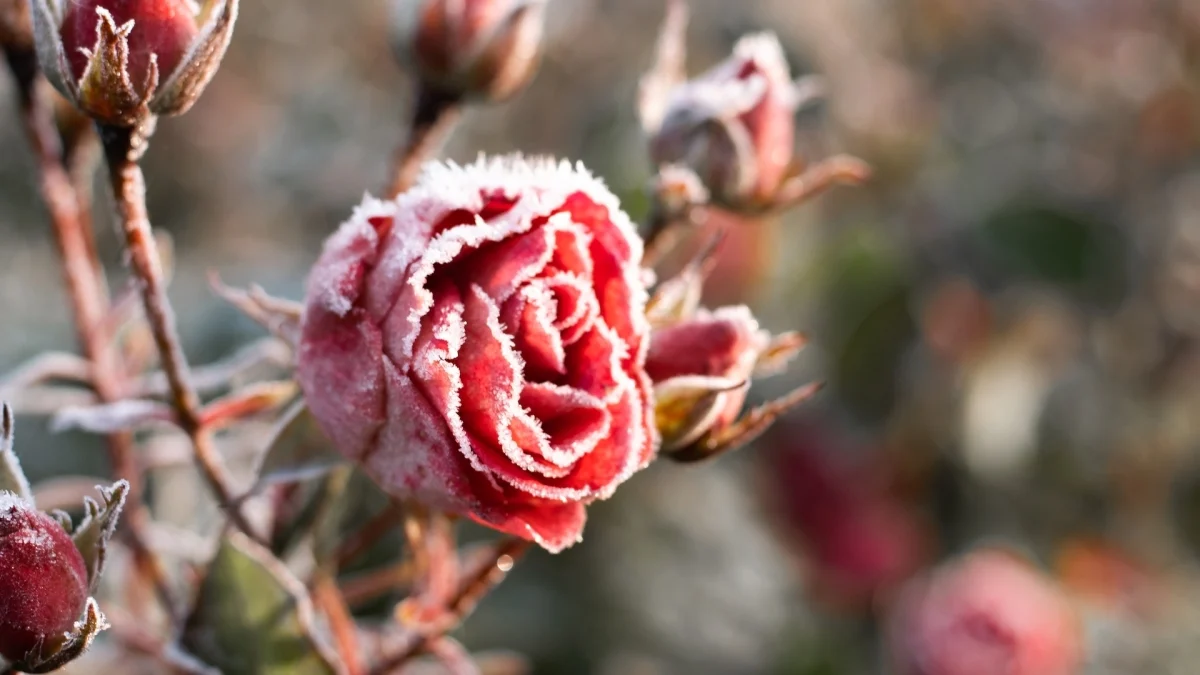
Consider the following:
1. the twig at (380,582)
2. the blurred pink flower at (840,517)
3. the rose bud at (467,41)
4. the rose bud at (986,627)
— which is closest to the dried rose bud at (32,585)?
the twig at (380,582)

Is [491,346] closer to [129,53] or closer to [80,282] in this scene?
[129,53]

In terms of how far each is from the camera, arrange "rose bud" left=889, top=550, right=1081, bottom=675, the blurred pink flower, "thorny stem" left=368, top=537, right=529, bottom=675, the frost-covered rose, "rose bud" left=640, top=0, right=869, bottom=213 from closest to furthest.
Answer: the frost-covered rose, "thorny stem" left=368, top=537, right=529, bottom=675, "rose bud" left=640, top=0, right=869, bottom=213, "rose bud" left=889, top=550, right=1081, bottom=675, the blurred pink flower

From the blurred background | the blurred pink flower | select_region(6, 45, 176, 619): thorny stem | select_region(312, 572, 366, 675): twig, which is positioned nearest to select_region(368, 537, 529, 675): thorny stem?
select_region(312, 572, 366, 675): twig

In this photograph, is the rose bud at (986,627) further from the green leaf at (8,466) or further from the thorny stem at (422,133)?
the green leaf at (8,466)

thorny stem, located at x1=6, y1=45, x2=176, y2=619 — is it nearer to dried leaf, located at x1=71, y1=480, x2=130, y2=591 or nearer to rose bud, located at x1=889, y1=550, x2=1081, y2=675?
dried leaf, located at x1=71, y1=480, x2=130, y2=591

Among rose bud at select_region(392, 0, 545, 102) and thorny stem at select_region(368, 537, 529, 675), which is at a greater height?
rose bud at select_region(392, 0, 545, 102)

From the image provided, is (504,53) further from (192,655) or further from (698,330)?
(192,655)

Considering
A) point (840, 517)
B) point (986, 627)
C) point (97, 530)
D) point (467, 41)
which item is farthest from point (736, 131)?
point (840, 517)
